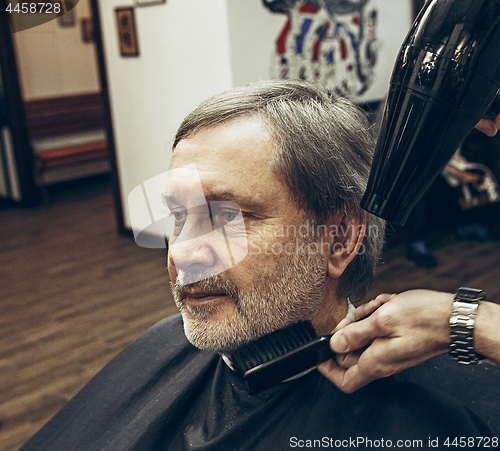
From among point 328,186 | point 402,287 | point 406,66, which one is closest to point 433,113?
point 406,66

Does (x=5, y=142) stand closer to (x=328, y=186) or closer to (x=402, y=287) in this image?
(x=402, y=287)

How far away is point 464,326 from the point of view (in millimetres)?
700

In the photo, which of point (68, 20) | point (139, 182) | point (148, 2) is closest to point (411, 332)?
point (139, 182)

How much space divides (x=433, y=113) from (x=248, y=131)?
1.45 ft

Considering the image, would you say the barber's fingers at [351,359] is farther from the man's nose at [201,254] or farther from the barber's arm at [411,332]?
the man's nose at [201,254]

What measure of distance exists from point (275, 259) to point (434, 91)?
19.4 inches

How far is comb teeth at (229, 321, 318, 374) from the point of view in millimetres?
1005

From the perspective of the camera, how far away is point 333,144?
1.05 m

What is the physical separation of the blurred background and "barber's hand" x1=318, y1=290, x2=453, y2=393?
1998 millimetres

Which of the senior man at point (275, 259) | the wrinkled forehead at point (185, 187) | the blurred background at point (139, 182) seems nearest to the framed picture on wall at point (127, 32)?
the blurred background at point (139, 182)

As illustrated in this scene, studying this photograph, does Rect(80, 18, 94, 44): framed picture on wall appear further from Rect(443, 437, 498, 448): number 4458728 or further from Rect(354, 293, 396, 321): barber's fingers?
Rect(443, 437, 498, 448): number 4458728

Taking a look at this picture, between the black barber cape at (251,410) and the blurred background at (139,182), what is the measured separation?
1.22 meters

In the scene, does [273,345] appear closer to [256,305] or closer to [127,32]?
[256,305]

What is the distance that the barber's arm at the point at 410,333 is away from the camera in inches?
27.4
